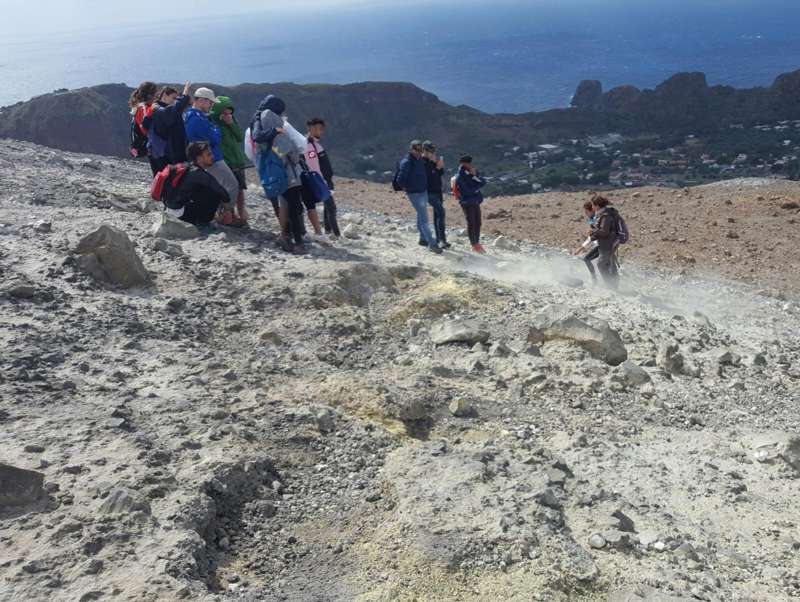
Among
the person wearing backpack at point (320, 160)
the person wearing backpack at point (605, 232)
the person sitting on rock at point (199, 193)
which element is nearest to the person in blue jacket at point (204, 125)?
the person sitting on rock at point (199, 193)

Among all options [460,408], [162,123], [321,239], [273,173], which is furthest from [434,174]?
[460,408]

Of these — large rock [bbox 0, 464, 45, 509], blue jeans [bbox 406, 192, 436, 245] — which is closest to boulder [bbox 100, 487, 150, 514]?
large rock [bbox 0, 464, 45, 509]

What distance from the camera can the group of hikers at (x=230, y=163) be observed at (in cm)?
894

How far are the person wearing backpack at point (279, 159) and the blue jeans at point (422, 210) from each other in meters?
2.30

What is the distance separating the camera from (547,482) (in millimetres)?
5121

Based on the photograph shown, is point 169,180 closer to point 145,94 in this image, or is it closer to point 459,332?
point 145,94

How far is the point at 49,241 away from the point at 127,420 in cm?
396

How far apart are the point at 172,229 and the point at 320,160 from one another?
2.32m

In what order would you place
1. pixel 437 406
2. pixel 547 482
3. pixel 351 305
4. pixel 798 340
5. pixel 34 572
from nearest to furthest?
pixel 34 572 < pixel 547 482 < pixel 437 406 < pixel 351 305 < pixel 798 340

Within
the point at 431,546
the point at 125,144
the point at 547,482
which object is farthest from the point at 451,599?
the point at 125,144

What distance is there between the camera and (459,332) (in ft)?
25.3

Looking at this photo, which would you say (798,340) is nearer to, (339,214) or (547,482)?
(547,482)

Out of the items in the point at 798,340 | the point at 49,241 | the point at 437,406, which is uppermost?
the point at 49,241

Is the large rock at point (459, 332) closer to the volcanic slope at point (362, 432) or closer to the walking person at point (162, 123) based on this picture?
the volcanic slope at point (362, 432)
